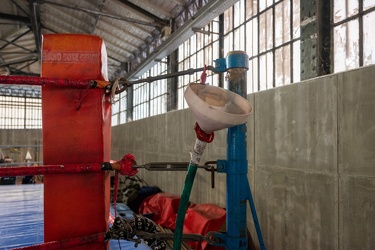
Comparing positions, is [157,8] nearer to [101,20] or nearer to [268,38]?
[101,20]

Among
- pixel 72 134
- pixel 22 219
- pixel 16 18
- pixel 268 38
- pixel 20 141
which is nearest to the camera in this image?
pixel 72 134

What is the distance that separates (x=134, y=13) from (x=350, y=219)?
7229mm

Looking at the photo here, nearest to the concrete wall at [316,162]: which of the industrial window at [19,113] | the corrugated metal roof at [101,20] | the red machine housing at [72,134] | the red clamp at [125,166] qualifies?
the red clamp at [125,166]

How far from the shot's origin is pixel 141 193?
6883mm

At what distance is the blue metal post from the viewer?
1.54m

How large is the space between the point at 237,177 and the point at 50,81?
3.67ft

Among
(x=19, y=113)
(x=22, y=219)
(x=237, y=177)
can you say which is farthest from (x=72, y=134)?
(x=19, y=113)

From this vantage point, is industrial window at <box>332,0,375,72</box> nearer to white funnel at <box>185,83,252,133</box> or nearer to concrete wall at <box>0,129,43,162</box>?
white funnel at <box>185,83,252,133</box>

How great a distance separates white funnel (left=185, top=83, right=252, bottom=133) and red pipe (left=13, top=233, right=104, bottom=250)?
33.4 inches

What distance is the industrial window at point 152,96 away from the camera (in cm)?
978

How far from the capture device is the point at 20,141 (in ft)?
65.8

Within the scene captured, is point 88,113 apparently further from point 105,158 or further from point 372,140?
point 372,140

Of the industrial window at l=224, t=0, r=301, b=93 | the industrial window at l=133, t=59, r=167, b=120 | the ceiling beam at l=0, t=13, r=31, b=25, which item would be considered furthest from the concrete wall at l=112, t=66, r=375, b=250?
the ceiling beam at l=0, t=13, r=31, b=25

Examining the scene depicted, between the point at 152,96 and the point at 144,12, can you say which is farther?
the point at 152,96
